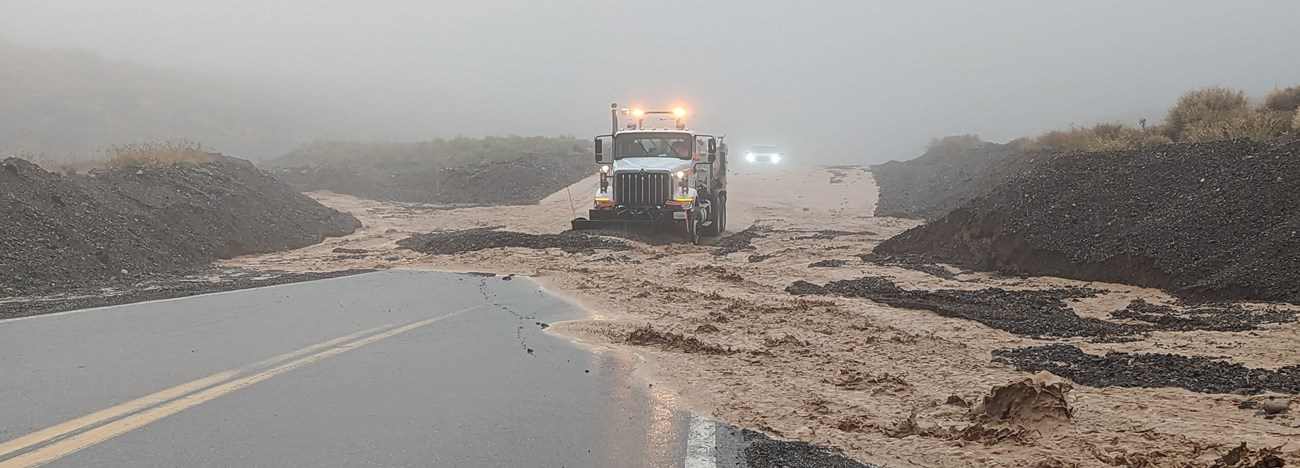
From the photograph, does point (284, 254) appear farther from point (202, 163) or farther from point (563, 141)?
point (563, 141)

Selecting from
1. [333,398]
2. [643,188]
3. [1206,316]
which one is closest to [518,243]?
[643,188]

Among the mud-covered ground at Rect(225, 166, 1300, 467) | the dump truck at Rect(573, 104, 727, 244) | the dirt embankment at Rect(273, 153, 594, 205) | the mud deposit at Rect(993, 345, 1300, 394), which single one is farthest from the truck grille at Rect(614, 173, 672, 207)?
the dirt embankment at Rect(273, 153, 594, 205)

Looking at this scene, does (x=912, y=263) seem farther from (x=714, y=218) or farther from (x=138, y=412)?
(x=138, y=412)

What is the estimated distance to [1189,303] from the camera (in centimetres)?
1023

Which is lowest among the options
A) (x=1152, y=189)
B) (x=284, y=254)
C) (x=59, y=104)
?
(x=284, y=254)

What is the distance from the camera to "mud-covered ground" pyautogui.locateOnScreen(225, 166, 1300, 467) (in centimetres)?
511

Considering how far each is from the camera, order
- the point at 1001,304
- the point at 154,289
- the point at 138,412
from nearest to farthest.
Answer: the point at 138,412, the point at 1001,304, the point at 154,289

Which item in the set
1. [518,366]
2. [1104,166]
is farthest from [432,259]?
[1104,166]

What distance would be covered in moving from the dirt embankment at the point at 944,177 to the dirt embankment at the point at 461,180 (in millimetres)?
15026

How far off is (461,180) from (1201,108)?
31038 mm

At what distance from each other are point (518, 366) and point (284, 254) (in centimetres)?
1437

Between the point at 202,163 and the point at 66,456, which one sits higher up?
the point at 202,163

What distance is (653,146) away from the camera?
21547mm

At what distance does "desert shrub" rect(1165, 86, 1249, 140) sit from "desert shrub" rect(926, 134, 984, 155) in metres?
28.0
